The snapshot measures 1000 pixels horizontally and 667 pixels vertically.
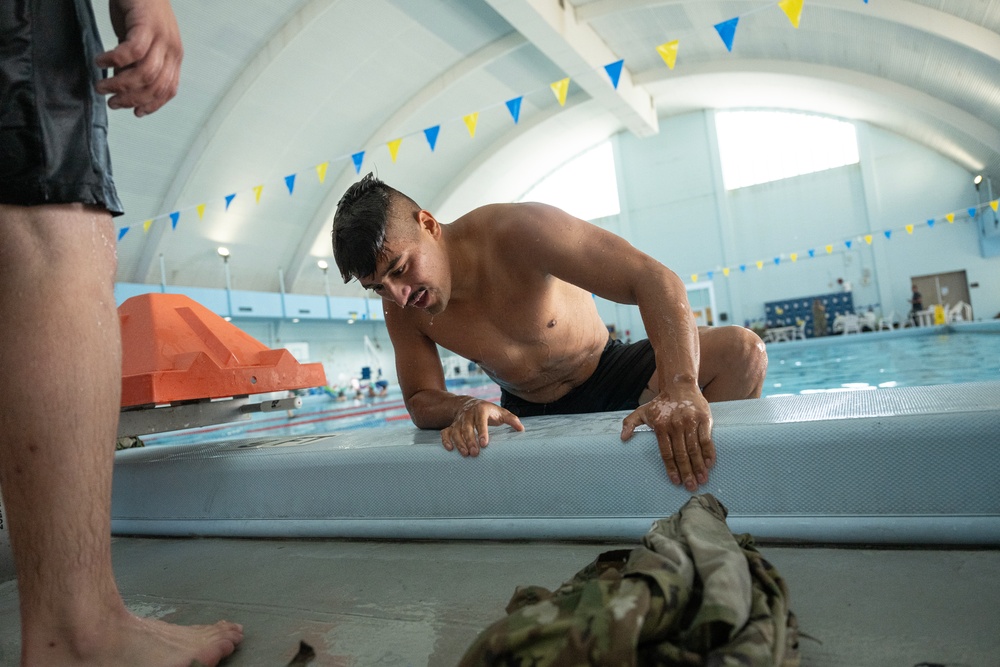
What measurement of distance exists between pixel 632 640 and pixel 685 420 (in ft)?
Answer: 2.37

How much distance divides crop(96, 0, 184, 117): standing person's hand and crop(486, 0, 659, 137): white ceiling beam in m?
9.92

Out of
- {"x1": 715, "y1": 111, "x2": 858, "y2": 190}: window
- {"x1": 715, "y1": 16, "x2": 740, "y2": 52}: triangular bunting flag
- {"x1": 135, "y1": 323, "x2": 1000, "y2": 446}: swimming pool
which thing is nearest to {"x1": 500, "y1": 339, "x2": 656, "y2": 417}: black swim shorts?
{"x1": 135, "y1": 323, "x2": 1000, "y2": 446}: swimming pool

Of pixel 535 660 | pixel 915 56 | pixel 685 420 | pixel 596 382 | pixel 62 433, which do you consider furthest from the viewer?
pixel 915 56

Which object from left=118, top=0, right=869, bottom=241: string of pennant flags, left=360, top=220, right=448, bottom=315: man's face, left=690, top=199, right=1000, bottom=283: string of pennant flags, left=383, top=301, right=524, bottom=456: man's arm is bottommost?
left=383, top=301, right=524, bottom=456: man's arm

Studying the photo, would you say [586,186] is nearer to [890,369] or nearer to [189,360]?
[890,369]

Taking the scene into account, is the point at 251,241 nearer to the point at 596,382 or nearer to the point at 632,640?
the point at 596,382

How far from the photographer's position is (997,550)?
1.07m

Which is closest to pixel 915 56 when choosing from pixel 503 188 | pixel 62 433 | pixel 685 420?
pixel 503 188

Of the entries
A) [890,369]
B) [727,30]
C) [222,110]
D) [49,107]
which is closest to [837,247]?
[890,369]

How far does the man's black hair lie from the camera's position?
1.77 metres

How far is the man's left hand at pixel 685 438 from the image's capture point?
4.17ft

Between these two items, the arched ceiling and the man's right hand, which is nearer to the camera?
the man's right hand

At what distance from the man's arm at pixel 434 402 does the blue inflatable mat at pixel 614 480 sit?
0.04m

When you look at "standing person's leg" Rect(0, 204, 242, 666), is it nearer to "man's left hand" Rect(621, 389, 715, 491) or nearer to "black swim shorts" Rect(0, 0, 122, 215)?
"black swim shorts" Rect(0, 0, 122, 215)
